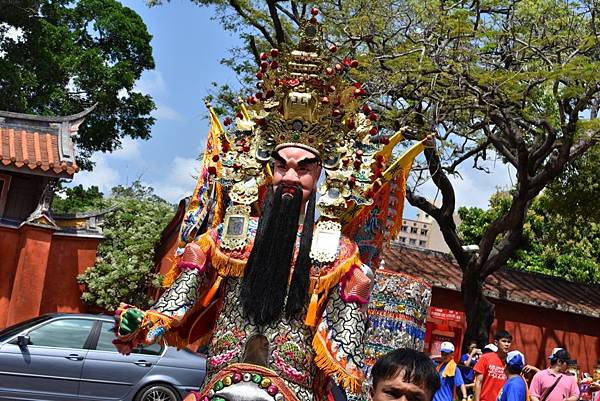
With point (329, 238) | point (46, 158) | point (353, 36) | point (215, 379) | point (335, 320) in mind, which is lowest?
point (215, 379)

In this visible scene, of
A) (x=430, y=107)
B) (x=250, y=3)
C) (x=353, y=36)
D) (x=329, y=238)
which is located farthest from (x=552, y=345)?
(x=329, y=238)

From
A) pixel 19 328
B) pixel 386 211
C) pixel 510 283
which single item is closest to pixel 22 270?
pixel 19 328

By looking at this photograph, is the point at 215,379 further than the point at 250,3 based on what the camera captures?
No

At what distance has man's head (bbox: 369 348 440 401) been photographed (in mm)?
2793

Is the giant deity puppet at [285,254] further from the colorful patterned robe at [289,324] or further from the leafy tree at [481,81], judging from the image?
the leafy tree at [481,81]

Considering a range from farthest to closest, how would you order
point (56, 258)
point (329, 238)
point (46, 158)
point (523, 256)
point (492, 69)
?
1. point (523, 256)
2. point (56, 258)
3. point (46, 158)
4. point (492, 69)
5. point (329, 238)

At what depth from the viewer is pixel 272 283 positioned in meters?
4.34

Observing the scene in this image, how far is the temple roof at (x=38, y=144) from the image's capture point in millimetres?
15297

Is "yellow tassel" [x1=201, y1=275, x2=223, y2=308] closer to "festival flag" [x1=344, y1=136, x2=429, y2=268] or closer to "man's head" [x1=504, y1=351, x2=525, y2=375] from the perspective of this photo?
"festival flag" [x1=344, y1=136, x2=429, y2=268]

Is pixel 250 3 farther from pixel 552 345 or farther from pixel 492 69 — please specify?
pixel 552 345

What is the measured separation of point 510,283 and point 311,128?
14.5m

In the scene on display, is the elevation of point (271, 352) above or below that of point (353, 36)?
below

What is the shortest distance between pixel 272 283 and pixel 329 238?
1.33 ft

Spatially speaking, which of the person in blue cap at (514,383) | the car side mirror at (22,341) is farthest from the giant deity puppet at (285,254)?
the car side mirror at (22,341)
